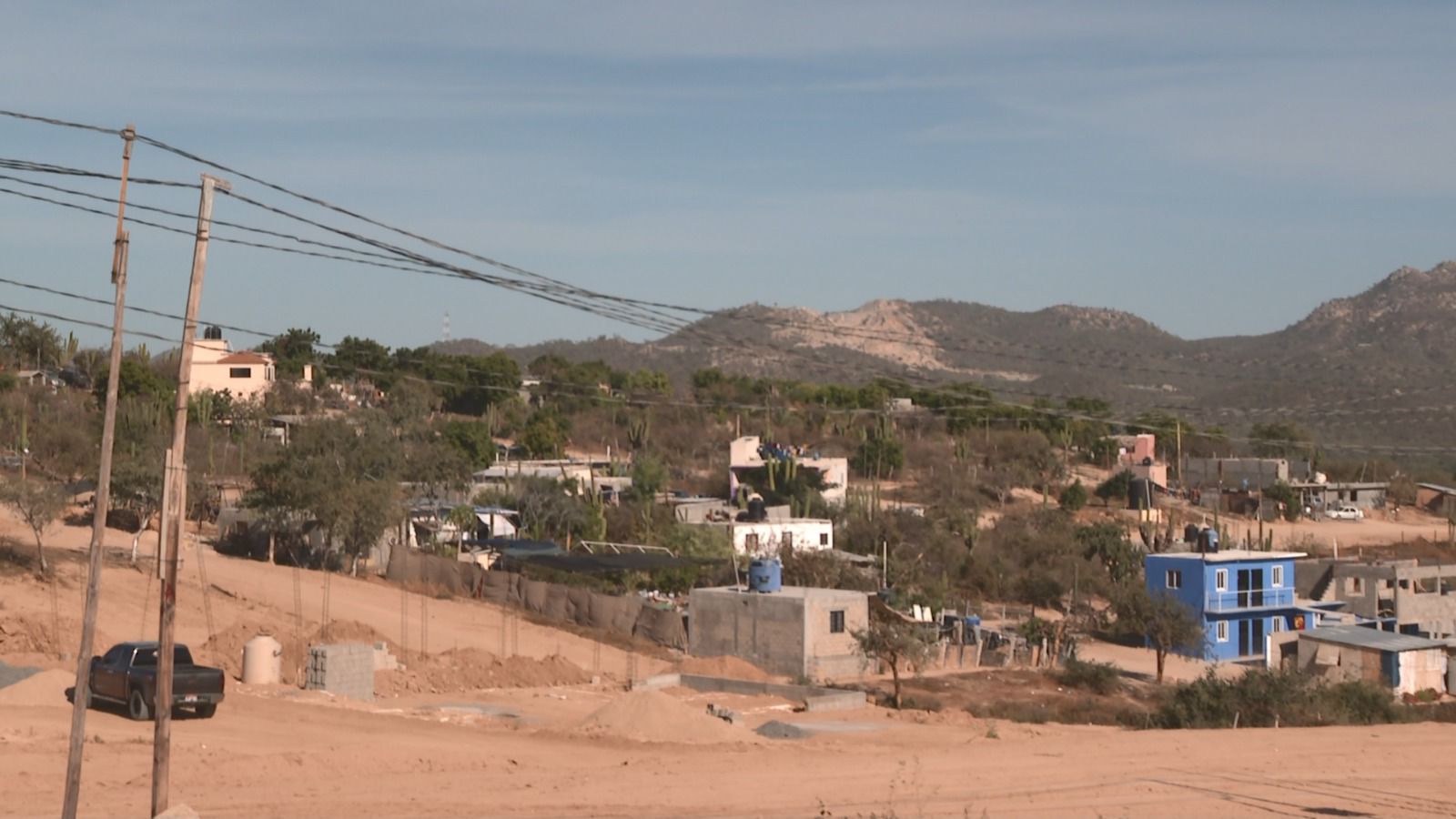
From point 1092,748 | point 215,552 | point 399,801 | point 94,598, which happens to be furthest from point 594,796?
point 215,552

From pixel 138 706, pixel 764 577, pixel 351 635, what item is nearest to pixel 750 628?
pixel 764 577

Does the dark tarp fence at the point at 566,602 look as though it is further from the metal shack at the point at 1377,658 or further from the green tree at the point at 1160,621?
the metal shack at the point at 1377,658

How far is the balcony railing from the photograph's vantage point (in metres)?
59.8

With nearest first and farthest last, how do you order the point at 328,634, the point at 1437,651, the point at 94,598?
the point at 94,598 → the point at 328,634 → the point at 1437,651

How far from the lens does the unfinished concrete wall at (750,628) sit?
45375 millimetres

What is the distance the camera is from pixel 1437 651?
169 feet

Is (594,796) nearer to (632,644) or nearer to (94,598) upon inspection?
(94,598)

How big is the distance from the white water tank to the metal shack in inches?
1229

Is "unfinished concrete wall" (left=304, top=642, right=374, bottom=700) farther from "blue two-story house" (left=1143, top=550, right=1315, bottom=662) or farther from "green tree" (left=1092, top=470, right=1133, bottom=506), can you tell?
"green tree" (left=1092, top=470, right=1133, bottom=506)

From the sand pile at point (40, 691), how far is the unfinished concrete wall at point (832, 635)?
20.5 m

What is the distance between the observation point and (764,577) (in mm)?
47875

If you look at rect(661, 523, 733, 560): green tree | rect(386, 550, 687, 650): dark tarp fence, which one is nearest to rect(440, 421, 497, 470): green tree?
rect(661, 523, 733, 560): green tree

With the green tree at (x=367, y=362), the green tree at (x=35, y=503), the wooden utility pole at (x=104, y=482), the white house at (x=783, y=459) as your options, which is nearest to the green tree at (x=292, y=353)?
the green tree at (x=367, y=362)

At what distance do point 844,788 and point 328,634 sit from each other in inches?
759
